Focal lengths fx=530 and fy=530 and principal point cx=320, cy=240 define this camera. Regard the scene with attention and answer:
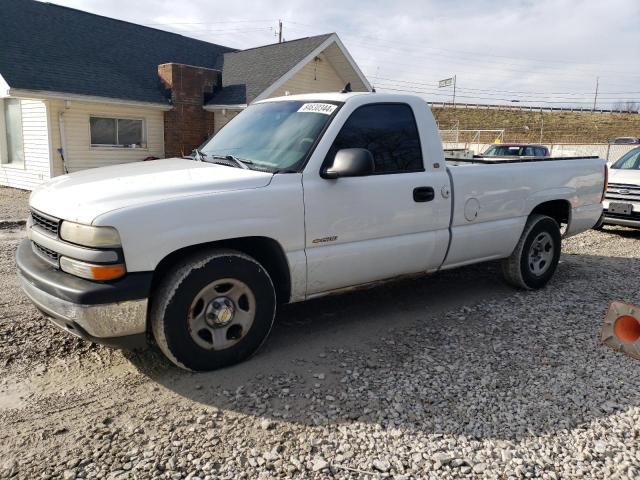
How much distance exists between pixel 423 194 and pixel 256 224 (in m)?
1.61

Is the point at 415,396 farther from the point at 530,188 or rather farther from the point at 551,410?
the point at 530,188

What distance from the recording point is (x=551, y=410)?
3.32 m

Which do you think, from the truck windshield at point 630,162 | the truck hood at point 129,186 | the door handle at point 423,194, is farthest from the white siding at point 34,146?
the truck windshield at point 630,162

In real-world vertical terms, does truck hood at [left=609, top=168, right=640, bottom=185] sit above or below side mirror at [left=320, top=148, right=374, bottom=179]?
below

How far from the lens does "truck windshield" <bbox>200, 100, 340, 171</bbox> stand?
405 centimetres

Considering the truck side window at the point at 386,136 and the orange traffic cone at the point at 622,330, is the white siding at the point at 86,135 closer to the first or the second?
the truck side window at the point at 386,136

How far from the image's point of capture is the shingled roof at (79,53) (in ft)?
45.9

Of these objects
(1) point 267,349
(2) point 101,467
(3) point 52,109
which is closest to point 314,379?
(1) point 267,349

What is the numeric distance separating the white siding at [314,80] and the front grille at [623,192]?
1099 cm

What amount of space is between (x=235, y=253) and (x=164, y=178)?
0.74 meters

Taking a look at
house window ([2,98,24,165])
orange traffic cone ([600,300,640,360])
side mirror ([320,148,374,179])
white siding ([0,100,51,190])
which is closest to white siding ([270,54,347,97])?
white siding ([0,100,51,190])

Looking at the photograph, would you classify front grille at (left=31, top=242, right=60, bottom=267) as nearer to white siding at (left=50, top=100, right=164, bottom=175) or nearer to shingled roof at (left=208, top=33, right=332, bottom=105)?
white siding at (left=50, top=100, right=164, bottom=175)

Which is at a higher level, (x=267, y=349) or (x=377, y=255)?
(x=377, y=255)

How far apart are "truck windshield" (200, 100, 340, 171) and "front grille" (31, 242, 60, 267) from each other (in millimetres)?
1488
